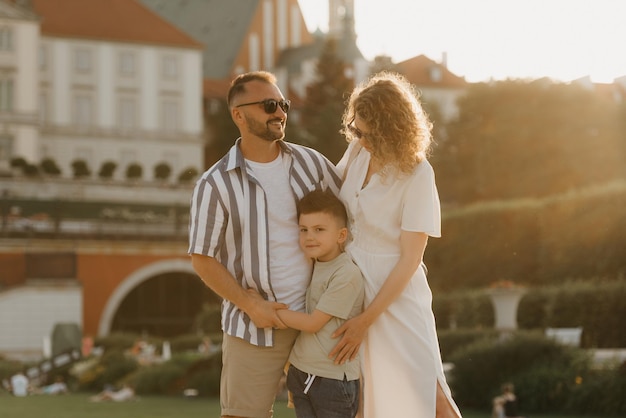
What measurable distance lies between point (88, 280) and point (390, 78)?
1220 inches

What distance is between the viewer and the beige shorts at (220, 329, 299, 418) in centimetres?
431

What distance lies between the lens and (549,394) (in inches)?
513

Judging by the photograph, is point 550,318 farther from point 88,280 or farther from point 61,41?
point 61,41

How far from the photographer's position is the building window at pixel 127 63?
57906 mm

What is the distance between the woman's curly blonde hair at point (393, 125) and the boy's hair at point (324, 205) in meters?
0.20

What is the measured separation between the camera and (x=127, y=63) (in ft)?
190

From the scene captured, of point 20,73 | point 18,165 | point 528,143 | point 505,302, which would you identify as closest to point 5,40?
point 20,73

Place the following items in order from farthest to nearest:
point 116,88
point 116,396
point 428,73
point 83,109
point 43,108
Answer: point 428,73
point 116,88
point 83,109
point 43,108
point 116,396

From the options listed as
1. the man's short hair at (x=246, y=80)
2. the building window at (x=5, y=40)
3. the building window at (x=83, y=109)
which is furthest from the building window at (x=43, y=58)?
the man's short hair at (x=246, y=80)

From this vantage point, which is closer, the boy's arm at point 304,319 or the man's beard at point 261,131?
the boy's arm at point 304,319

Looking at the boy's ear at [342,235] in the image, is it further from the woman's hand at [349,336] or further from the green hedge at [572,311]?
the green hedge at [572,311]

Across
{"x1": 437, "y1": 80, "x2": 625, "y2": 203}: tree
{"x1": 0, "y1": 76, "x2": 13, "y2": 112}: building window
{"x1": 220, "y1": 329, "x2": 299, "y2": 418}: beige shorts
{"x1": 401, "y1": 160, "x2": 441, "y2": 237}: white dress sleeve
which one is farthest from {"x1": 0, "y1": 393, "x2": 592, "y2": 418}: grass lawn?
{"x1": 0, "y1": 76, "x2": 13, "y2": 112}: building window

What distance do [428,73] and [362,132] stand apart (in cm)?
6359

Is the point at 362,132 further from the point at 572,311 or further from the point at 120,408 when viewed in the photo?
the point at 572,311
